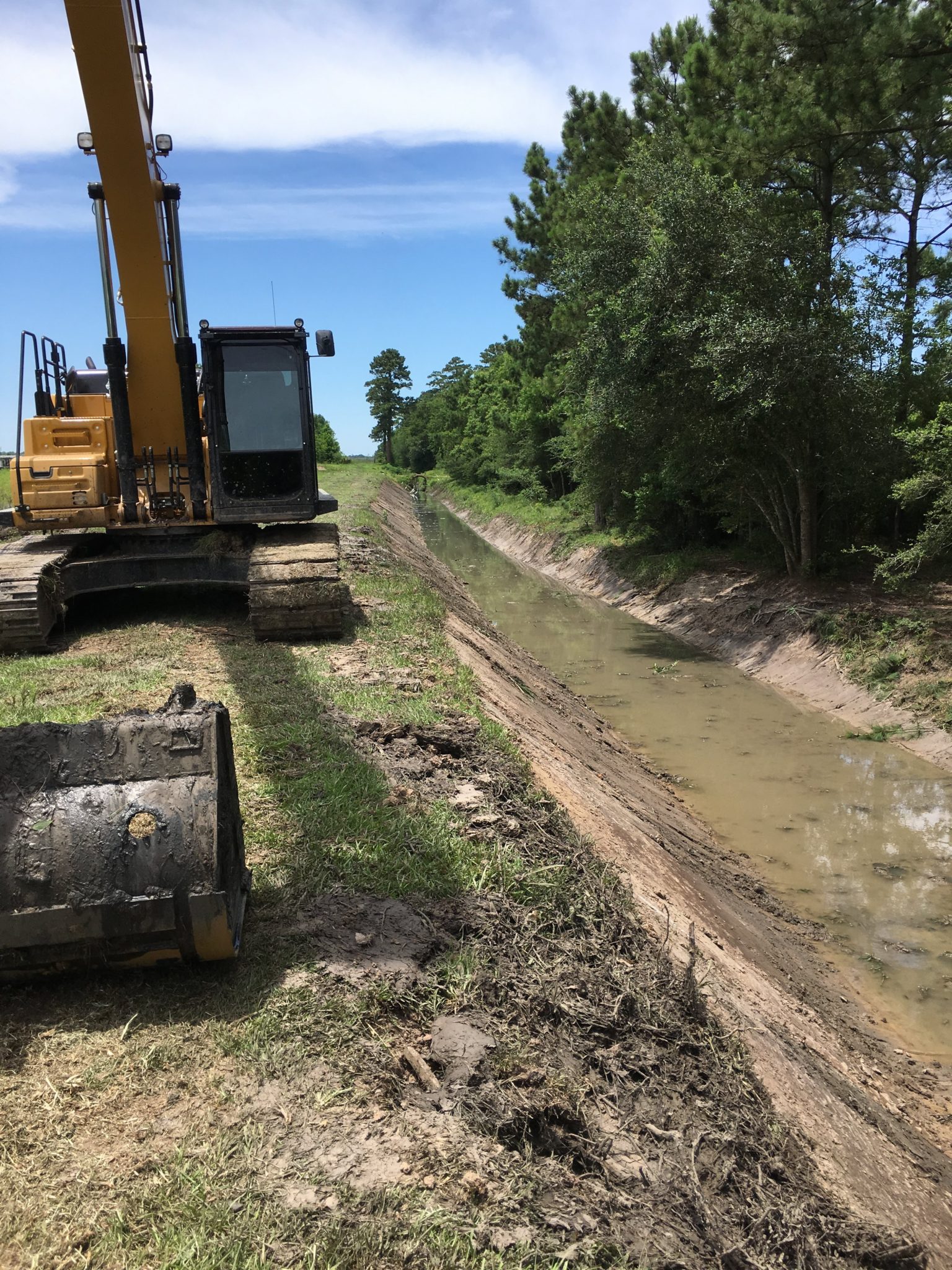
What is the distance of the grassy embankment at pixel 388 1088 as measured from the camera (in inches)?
100

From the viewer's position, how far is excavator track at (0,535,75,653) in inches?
340

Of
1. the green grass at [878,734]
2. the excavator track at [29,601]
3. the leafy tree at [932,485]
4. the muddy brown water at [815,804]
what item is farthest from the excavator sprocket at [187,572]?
the leafy tree at [932,485]

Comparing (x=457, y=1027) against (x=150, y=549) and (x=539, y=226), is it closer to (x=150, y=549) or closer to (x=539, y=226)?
(x=150, y=549)

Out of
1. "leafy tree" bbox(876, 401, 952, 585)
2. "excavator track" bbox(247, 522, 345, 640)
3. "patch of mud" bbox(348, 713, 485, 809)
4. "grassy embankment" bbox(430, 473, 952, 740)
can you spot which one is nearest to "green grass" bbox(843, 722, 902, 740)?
"grassy embankment" bbox(430, 473, 952, 740)

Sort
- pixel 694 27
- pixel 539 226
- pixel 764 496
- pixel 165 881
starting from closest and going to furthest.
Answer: pixel 165 881, pixel 764 496, pixel 694 27, pixel 539 226

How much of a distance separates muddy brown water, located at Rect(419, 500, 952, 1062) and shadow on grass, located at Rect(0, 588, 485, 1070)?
346 centimetres

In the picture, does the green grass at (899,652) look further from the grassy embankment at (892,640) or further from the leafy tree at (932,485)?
the leafy tree at (932,485)

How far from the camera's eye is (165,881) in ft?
10.9

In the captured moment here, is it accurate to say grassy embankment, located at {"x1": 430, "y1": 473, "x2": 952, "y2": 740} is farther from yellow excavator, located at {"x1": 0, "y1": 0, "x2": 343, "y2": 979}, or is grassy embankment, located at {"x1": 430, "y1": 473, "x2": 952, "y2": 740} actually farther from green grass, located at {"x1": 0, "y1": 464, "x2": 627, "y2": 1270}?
green grass, located at {"x1": 0, "y1": 464, "x2": 627, "y2": 1270}

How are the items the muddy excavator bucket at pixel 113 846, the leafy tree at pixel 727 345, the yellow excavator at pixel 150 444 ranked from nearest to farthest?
the muddy excavator bucket at pixel 113 846 < the yellow excavator at pixel 150 444 < the leafy tree at pixel 727 345

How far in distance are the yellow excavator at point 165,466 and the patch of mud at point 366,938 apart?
511 centimetres

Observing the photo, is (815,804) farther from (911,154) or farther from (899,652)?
(911,154)

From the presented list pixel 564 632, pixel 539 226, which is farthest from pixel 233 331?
pixel 539 226

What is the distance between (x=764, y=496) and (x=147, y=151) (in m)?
12.4
